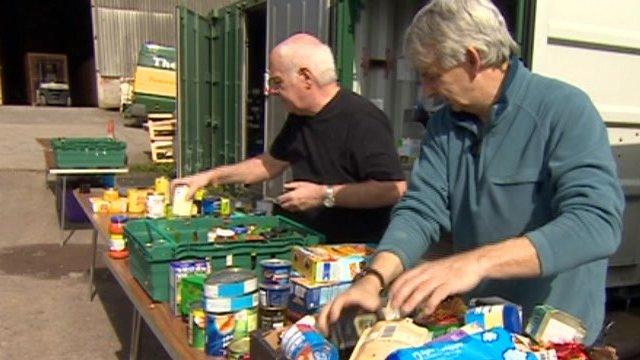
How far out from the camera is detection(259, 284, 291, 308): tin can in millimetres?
1898

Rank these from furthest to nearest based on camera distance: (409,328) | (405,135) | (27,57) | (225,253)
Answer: (27,57) < (405,135) < (225,253) < (409,328)

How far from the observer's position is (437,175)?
72.1 inches

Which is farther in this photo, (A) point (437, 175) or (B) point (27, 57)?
(B) point (27, 57)

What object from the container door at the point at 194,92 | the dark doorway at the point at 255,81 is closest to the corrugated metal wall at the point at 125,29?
the container door at the point at 194,92

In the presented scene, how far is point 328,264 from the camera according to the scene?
1.86 metres

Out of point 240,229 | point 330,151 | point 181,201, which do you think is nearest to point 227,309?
point 240,229

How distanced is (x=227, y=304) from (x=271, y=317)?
132 mm

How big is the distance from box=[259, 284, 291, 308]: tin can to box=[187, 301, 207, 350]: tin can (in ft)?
0.60

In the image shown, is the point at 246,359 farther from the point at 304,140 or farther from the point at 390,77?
the point at 390,77

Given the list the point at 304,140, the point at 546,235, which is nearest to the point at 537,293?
the point at 546,235

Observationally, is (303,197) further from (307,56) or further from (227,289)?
(227,289)

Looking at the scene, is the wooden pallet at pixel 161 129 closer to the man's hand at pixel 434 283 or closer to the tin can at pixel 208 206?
the tin can at pixel 208 206

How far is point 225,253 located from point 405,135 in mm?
2646

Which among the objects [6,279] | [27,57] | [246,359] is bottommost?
[6,279]
